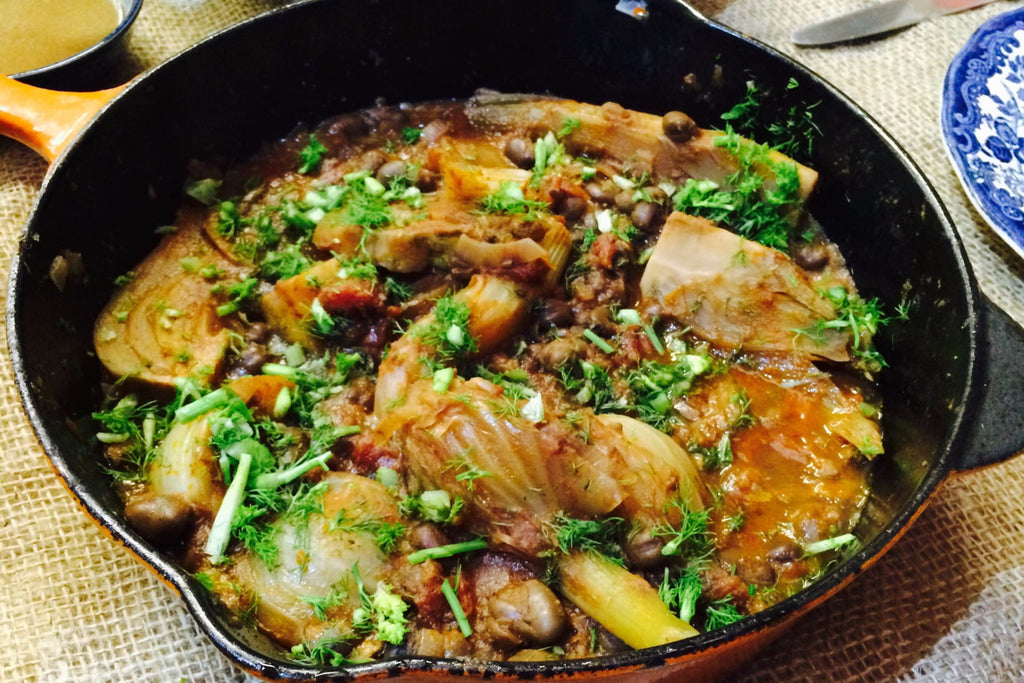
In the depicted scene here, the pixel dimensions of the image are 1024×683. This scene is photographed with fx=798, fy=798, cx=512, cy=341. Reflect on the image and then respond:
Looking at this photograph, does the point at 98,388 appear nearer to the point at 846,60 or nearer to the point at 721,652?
the point at 721,652

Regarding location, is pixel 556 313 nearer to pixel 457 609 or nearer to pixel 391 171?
pixel 391 171

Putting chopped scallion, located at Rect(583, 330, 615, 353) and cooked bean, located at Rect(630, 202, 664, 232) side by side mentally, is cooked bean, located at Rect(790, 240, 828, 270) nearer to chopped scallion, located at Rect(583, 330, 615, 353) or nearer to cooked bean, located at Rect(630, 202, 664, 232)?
cooked bean, located at Rect(630, 202, 664, 232)

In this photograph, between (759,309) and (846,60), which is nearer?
(759,309)

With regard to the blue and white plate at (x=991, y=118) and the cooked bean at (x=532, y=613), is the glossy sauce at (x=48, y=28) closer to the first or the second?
the cooked bean at (x=532, y=613)

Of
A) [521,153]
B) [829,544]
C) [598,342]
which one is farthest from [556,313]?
[829,544]

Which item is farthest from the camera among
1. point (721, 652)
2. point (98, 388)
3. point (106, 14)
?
point (106, 14)

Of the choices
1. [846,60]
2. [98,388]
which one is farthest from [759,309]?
[98,388]

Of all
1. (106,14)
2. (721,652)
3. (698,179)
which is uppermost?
(106,14)

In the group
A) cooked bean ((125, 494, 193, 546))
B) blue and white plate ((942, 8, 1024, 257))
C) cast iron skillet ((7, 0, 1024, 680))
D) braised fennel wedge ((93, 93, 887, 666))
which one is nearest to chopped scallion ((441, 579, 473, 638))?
braised fennel wedge ((93, 93, 887, 666))
